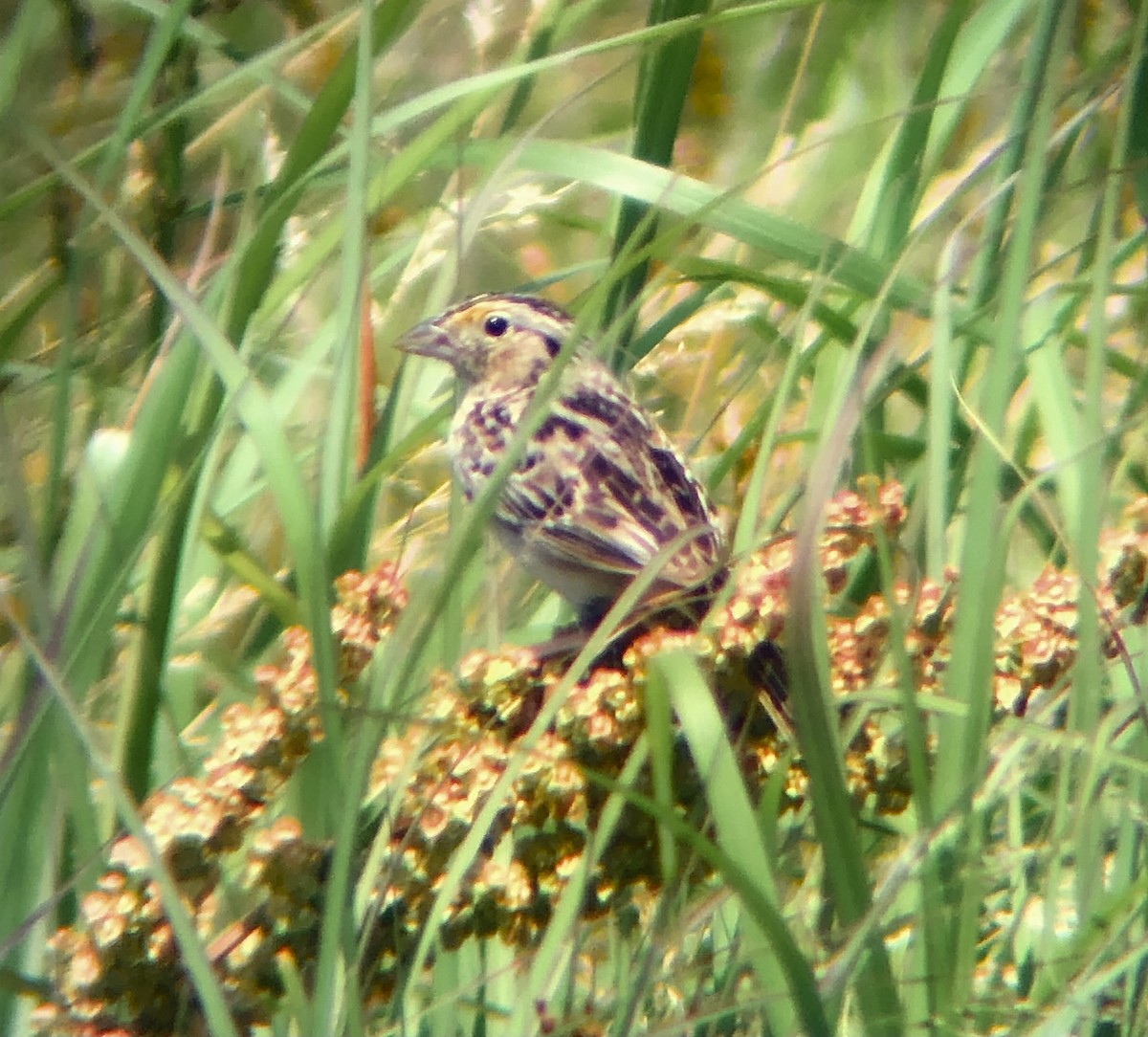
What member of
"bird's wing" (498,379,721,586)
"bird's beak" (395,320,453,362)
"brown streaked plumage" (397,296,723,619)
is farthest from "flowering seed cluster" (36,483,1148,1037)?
"bird's beak" (395,320,453,362)

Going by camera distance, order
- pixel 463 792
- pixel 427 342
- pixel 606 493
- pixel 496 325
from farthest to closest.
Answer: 1. pixel 496 325
2. pixel 427 342
3. pixel 606 493
4. pixel 463 792

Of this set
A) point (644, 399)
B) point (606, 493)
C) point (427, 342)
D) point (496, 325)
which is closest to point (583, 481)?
point (606, 493)

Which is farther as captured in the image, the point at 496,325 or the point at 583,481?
the point at 496,325

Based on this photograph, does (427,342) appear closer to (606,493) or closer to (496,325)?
(496,325)

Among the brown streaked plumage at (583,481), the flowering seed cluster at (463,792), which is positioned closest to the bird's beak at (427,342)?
the brown streaked plumage at (583,481)

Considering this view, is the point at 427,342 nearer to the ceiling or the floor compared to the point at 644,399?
nearer to the ceiling

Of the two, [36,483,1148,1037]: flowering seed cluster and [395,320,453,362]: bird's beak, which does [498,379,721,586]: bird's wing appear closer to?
[395,320,453,362]: bird's beak

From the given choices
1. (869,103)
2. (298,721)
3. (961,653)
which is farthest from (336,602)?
(869,103)

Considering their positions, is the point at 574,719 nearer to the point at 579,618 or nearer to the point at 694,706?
the point at 694,706
